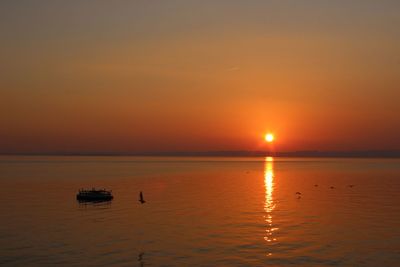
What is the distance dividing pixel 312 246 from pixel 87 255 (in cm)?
2646

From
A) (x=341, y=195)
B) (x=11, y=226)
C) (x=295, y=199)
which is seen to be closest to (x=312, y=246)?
(x=11, y=226)

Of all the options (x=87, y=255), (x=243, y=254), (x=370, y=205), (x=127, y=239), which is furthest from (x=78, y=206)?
(x=370, y=205)

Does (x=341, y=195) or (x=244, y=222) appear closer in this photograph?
(x=244, y=222)

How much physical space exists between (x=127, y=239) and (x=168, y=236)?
5575 millimetres

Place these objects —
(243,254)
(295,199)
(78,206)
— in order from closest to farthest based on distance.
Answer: (243,254) → (78,206) → (295,199)

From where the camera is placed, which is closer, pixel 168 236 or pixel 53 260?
pixel 53 260

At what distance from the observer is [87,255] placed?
4766 cm

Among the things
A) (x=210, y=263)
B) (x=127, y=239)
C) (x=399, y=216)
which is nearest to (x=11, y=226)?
(x=127, y=239)

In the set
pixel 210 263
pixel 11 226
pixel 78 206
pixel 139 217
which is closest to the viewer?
pixel 210 263

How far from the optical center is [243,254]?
4862 centimetres

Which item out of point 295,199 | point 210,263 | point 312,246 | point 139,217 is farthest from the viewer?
point 295,199

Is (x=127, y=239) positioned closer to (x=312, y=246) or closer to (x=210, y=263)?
(x=210, y=263)

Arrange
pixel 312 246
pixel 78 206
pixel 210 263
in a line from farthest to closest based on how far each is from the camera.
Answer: pixel 78 206 → pixel 312 246 → pixel 210 263

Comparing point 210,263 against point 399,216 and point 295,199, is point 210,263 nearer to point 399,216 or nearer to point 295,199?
point 399,216
